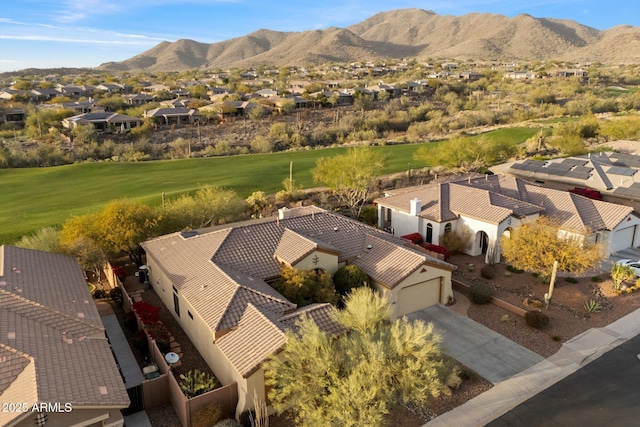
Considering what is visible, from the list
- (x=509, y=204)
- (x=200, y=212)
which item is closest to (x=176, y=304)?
(x=200, y=212)

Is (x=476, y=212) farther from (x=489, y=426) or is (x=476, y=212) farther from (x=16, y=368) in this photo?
(x=16, y=368)

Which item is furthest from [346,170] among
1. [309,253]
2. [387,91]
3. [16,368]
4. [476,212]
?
[387,91]

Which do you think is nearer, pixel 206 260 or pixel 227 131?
pixel 206 260

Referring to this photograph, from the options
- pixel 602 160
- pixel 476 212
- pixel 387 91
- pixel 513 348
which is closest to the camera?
pixel 513 348

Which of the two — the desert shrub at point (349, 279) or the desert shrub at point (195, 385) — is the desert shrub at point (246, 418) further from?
the desert shrub at point (349, 279)

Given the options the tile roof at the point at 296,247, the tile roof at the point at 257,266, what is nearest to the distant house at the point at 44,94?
the tile roof at the point at 257,266

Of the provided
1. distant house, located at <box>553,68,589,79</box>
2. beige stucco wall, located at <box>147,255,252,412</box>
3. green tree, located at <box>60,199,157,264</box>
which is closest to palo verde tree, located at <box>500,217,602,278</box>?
beige stucco wall, located at <box>147,255,252,412</box>

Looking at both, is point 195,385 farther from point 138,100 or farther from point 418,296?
point 138,100

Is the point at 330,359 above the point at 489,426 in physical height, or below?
above
